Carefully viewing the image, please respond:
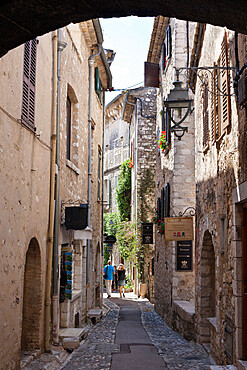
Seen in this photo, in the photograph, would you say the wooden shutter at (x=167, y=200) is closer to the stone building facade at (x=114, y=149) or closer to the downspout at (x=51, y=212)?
the downspout at (x=51, y=212)

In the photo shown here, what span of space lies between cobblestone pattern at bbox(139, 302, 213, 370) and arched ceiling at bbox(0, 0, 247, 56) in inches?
194

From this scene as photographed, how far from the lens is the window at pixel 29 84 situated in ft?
21.2

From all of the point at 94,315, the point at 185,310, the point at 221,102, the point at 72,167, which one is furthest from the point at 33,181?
the point at 94,315

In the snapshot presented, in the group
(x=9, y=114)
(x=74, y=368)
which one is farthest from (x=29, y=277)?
(x=9, y=114)

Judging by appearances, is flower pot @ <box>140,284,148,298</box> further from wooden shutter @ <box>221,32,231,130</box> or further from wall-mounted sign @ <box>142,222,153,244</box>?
wooden shutter @ <box>221,32,231,130</box>

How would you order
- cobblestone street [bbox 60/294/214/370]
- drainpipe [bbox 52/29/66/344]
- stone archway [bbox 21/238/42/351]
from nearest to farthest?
1. cobblestone street [bbox 60/294/214/370]
2. stone archway [bbox 21/238/42/351]
3. drainpipe [bbox 52/29/66/344]

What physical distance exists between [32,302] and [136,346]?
7.56ft

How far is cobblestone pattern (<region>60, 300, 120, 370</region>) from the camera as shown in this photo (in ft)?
23.0

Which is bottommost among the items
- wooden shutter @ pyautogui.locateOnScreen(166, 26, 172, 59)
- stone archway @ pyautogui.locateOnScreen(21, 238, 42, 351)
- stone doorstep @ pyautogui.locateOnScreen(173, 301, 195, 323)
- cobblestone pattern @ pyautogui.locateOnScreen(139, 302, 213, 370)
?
cobblestone pattern @ pyautogui.locateOnScreen(139, 302, 213, 370)

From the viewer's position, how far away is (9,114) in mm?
5648

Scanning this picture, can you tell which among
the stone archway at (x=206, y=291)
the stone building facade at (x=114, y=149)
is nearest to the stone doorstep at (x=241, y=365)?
the stone archway at (x=206, y=291)

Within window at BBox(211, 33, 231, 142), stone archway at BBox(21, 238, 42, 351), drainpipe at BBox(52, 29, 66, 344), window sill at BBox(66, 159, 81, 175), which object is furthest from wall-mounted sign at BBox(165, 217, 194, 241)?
stone archway at BBox(21, 238, 42, 351)

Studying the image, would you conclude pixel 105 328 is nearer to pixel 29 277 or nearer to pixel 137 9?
pixel 29 277

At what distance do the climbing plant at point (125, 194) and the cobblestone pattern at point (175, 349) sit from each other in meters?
12.6
